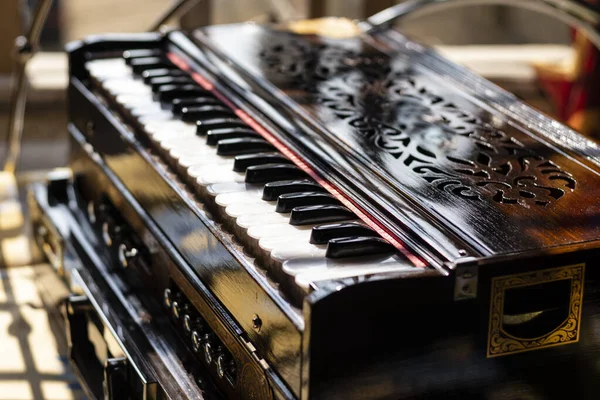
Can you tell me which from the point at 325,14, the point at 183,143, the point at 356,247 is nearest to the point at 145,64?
the point at 183,143

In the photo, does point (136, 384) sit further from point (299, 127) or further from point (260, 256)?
point (299, 127)

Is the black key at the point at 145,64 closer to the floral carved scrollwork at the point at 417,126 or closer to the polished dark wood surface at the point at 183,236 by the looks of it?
the polished dark wood surface at the point at 183,236

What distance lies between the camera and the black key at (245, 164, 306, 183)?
1.92 m

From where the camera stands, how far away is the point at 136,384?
6.38 feet

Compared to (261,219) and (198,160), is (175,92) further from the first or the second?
(261,219)

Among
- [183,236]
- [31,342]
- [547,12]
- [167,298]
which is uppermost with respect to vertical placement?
[547,12]

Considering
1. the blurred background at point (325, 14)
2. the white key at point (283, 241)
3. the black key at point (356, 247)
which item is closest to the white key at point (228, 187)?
the white key at point (283, 241)

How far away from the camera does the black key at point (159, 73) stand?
2557 mm

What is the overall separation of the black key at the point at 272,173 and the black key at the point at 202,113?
1.29 feet

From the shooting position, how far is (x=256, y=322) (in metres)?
1.67

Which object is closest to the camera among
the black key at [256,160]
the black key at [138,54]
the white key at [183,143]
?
the black key at [256,160]

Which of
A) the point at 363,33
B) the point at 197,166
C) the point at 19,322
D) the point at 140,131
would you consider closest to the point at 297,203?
the point at 197,166

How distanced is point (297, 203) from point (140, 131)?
66 cm

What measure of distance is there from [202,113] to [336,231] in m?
0.75
